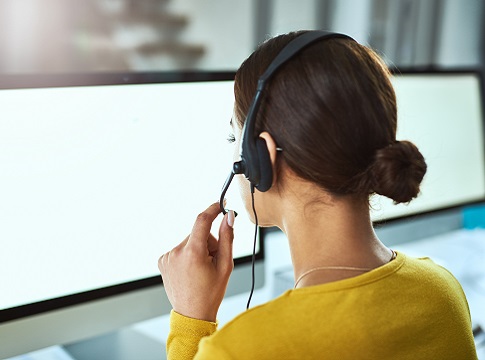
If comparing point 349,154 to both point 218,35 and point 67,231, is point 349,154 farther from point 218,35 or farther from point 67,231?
point 218,35

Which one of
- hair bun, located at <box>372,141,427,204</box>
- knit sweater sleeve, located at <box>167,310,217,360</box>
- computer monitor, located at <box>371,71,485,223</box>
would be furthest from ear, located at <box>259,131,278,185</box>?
computer monitor, located at <box>371,71,485,223</box>

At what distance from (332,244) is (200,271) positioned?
18cm

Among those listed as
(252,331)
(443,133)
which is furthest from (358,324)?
(443,133)

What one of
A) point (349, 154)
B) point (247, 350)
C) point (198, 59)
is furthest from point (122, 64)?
point (247, 350)

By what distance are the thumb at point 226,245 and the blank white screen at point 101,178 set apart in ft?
0.52

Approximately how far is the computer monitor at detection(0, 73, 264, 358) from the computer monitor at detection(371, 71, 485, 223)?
48 cm

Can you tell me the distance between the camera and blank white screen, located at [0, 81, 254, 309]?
85cm

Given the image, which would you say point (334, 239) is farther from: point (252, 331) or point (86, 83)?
point (86, 83)

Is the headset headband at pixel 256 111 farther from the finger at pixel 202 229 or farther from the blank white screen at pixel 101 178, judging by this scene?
the blank white screen at pixel 101 178

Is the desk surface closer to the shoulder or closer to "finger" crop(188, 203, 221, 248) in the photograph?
"finger" crop(188, 203, 221, 248)

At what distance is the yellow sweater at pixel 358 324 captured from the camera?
2.11 ft

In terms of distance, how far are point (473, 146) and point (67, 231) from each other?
1036mm

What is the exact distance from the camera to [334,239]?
2.52 ft

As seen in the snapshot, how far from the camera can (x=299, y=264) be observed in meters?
0.79
